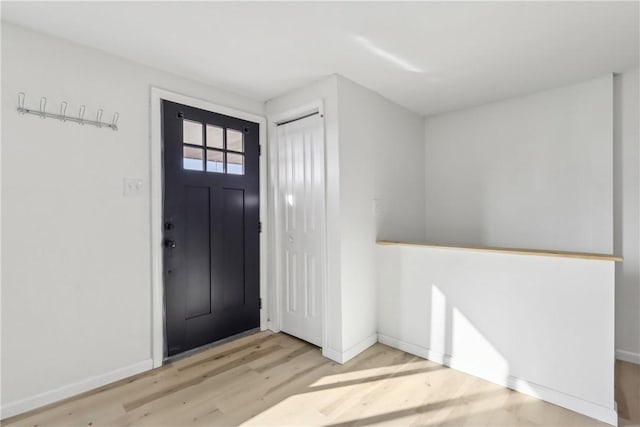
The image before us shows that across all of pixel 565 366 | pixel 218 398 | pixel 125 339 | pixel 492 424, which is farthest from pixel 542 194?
pixel 125 339

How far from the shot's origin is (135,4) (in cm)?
167

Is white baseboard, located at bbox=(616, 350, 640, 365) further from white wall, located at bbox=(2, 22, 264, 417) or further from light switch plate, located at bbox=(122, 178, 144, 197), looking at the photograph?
light switch plate, located at bbox=(122, 178, 144, 197)

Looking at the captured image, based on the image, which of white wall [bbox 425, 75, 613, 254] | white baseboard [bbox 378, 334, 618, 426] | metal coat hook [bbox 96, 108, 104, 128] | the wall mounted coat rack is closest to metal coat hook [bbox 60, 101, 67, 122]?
the wall mounted coat rack

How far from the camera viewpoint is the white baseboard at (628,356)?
2.47m

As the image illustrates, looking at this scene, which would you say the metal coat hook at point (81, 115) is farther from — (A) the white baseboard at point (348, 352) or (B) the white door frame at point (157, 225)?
(A) the white baseboard at point (348, 352)

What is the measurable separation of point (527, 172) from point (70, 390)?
13.6 feet

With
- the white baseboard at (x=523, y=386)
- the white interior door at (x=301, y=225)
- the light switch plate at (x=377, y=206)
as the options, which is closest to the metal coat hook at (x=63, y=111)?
the white interior door at (x=301, y=225)

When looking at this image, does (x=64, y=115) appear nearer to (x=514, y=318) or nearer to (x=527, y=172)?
(x=514, y=318)

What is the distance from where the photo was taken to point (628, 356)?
2.51 m

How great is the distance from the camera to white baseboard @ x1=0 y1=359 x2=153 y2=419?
1843 mm

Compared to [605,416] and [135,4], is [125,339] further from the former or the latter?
[605,416]

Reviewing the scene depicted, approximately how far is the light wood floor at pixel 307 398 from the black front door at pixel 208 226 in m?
0.38

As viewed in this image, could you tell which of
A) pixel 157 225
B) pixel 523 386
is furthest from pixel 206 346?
pixel 523 386

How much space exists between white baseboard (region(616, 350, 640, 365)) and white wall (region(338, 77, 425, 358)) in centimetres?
198
